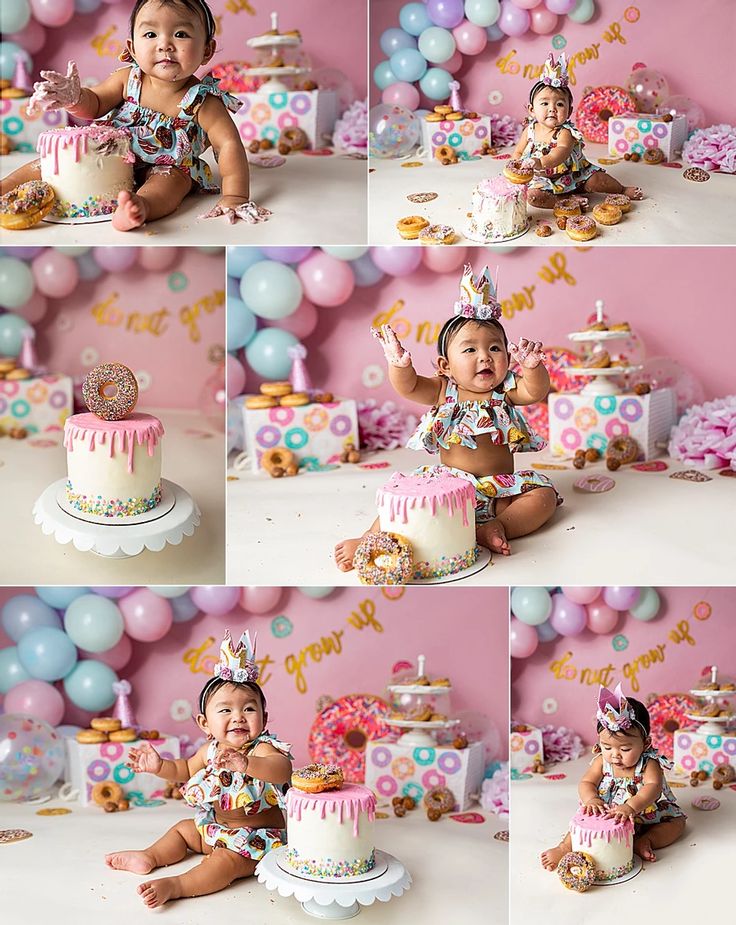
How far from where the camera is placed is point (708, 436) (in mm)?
3576

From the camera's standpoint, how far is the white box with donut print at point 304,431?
364 centimetres

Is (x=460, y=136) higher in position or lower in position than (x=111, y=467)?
higher

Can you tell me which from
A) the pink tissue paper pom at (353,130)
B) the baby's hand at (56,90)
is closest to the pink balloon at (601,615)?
the pink tissue paper pom at (353,130)

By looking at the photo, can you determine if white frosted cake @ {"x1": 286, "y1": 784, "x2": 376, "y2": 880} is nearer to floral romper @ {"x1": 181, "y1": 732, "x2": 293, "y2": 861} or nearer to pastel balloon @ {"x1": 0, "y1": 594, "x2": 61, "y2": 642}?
floral romper @ {"x1": 181, "y1": 732, "x2": 293, "y2": 861}

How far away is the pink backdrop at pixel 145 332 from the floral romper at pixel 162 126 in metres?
0.75

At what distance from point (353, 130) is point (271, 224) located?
56.9 inches

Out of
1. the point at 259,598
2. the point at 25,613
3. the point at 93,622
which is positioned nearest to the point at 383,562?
the point at 259,598

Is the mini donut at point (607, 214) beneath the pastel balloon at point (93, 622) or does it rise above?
above

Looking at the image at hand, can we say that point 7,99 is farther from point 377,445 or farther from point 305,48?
point 377,445

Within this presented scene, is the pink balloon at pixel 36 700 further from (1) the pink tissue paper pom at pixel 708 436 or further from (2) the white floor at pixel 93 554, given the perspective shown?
(1) the pink tissue paper pom at pixel 708 436

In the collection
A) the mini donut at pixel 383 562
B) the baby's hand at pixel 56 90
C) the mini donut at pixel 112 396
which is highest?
the baby's hand at pixel 56 90

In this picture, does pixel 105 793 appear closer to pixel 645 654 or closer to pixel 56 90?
pixel 645 654

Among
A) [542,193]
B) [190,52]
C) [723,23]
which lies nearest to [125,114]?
[190,52]

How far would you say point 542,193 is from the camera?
3463 millimetres
